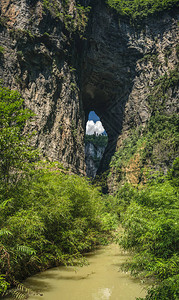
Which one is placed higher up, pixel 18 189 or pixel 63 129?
pixel 63 129

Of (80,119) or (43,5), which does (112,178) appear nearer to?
(80,119)

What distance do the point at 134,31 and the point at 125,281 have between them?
41.5 meters

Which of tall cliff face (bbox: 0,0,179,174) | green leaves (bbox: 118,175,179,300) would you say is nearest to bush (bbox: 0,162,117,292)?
green leaves (bbox: 118,175,179,300)

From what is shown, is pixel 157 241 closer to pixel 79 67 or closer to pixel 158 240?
pixel 158 240

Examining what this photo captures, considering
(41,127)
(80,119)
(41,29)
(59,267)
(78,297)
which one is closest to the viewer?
(78,297)

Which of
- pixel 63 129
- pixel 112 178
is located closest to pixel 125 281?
pixel 63 129

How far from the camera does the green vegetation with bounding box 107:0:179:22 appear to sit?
126ft

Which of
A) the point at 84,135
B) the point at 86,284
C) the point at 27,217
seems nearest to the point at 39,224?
the point at 27,217

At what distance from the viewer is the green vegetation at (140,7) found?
3847cm

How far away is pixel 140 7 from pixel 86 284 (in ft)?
149

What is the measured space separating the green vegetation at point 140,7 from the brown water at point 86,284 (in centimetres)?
4138

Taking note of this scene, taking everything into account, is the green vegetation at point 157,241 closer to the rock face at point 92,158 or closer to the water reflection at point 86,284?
the water reflection at point 86,284

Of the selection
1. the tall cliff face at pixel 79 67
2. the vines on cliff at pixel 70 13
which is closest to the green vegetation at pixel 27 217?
the tall cliff face at pixel 79 67

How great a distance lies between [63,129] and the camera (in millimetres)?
28297
